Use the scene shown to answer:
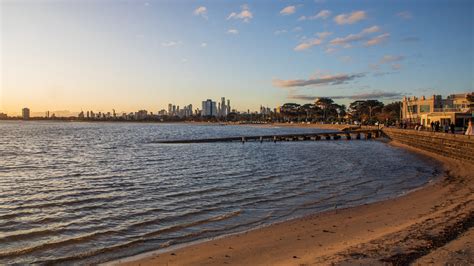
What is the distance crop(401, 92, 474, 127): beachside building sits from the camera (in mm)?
54406

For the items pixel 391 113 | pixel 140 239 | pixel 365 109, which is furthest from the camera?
pixel 365 109

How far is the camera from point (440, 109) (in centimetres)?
6581

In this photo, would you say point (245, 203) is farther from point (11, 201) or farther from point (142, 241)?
point (11, 201)

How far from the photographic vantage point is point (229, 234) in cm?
1043

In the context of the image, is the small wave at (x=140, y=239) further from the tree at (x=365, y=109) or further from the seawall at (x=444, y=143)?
the tree at (x=365, y=109)

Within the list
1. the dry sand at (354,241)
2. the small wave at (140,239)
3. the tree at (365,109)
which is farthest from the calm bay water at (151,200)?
the tree at (365,109)

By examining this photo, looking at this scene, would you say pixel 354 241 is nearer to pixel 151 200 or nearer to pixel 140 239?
pixel 140 239

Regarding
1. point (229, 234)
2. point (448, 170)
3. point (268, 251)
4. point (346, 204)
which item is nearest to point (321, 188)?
point (346, 204)

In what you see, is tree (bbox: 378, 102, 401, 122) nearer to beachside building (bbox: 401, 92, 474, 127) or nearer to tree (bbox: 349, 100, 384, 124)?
tree (bbox: 349, 100, 384, 124)

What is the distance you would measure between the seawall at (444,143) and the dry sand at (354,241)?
18.6 m

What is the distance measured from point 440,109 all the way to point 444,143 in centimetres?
3459

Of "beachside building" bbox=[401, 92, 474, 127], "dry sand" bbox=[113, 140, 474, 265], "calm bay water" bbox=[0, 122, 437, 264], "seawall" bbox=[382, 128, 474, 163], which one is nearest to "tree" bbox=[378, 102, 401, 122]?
"beachside building" bbox=[401, 92, 474, 127]

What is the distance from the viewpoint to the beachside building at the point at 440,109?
178 ft

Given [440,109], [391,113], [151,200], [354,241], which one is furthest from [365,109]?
[354,241]
